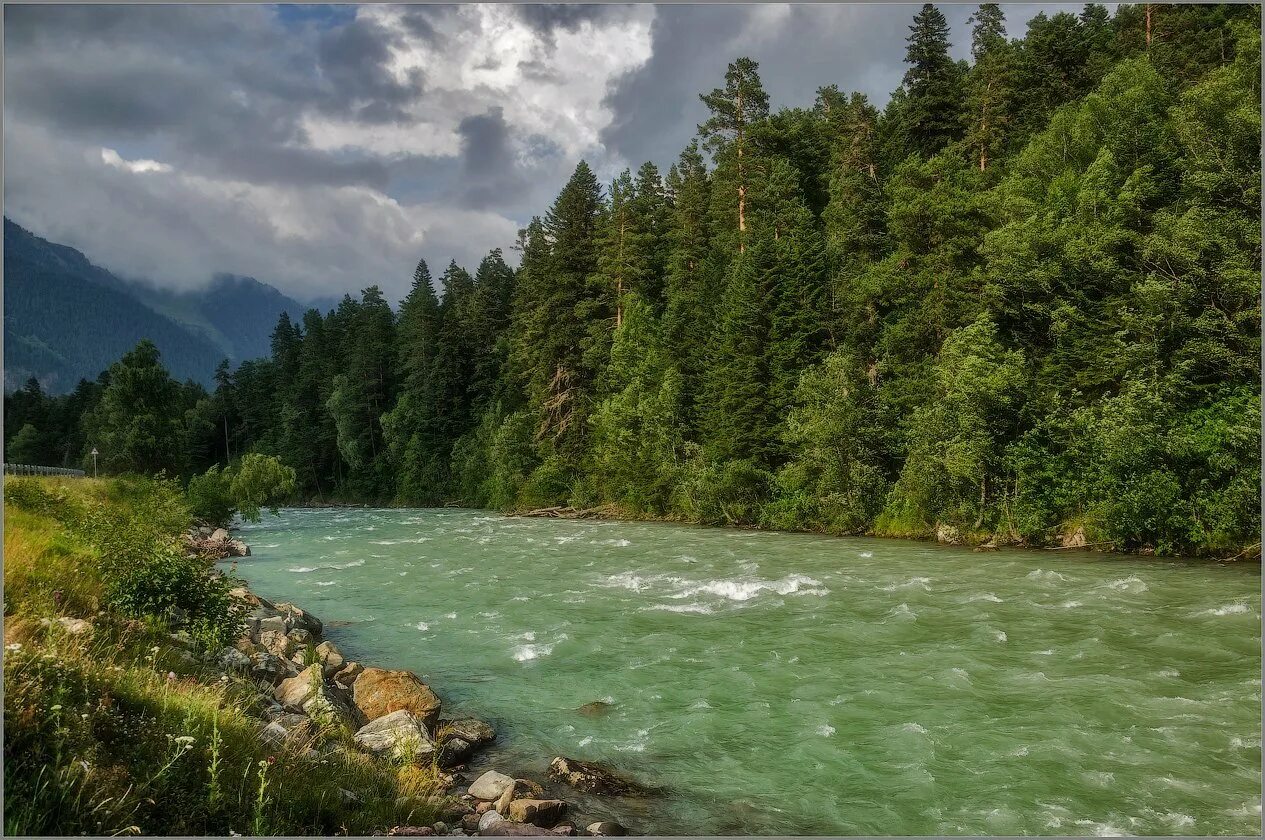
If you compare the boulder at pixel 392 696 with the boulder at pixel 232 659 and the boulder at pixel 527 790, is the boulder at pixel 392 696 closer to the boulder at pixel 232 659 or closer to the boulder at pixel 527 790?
the boulder at pixel 232 659


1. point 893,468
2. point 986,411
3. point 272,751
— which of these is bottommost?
point 272,751

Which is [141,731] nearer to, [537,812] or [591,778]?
[537,812]

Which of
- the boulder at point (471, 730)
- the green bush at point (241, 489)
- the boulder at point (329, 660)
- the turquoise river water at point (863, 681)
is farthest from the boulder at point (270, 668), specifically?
the green bush at point (241, 489)

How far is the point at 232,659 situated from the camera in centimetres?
1056

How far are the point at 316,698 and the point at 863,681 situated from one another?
915cm

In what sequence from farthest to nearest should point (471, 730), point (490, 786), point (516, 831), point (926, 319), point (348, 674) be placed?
1. point (926, 319)
2. point (348, 674)
3. point (471, 730)
4. point (490, 786)
5. point (516, 831)

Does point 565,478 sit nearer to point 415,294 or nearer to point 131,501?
point 131,501

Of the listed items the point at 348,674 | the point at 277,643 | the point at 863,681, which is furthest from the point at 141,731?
the point at 863,681

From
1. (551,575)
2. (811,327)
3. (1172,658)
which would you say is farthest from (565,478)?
(1172,658)

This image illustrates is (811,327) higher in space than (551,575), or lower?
higher

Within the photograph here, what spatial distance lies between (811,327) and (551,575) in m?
23.9

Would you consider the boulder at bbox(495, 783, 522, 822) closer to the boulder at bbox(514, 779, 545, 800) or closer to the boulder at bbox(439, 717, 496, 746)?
the boulder at bbox(514, 779, 545, 800)

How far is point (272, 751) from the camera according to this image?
6793 millimetres

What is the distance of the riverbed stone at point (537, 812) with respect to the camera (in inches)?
299
